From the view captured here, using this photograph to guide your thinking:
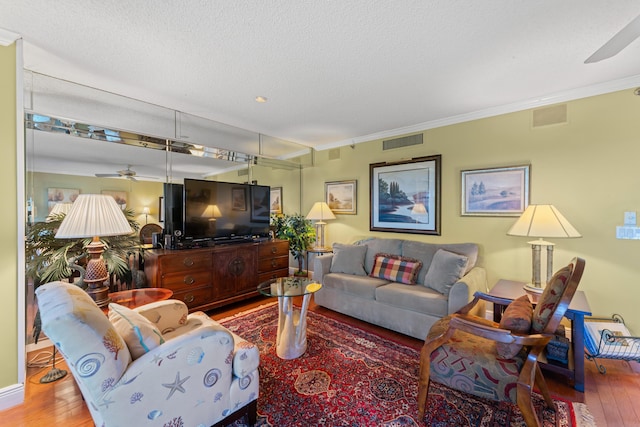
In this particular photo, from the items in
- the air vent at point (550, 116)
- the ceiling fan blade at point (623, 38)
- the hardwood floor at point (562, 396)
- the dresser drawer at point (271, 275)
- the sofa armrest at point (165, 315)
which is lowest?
the hardwood floor at point (562, 396)

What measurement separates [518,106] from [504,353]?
8.92 ft

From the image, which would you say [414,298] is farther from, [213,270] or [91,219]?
[91,219]

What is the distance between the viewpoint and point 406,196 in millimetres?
3787

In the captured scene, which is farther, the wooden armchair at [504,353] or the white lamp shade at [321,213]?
the white lamp shade at [321,213]

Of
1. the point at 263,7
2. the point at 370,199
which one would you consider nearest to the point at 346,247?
the point at 370,199

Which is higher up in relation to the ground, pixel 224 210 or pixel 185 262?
pixel 224 210

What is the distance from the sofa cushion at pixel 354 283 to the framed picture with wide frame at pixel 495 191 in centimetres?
145

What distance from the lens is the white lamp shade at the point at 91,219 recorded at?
6.15 ft

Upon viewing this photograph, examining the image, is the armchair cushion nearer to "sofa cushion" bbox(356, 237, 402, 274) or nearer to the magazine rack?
the magazine rack

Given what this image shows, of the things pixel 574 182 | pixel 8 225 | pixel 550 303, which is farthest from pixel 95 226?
pixel 574 182

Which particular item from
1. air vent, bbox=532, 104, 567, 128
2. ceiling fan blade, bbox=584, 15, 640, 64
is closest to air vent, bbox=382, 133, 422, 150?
air vent, bbox=532, 104, 567, 128

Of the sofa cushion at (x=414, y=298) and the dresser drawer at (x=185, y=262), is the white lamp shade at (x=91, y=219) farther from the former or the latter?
the sofa cushion at (x=414, y=298)

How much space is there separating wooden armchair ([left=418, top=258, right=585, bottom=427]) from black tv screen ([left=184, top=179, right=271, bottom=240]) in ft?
9.46

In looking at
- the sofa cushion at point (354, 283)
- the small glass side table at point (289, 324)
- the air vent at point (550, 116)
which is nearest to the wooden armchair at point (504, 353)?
the small glass side table at point (289, 324)
